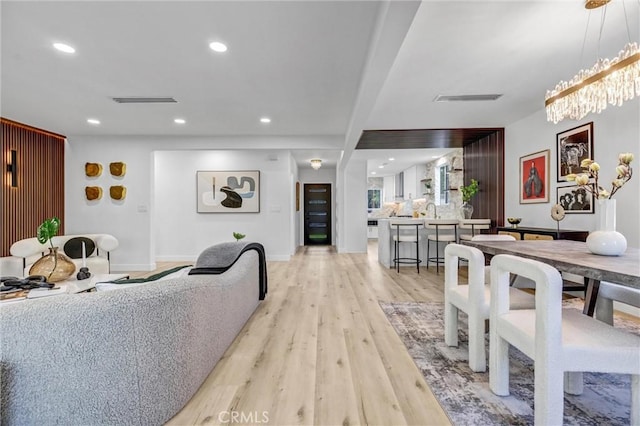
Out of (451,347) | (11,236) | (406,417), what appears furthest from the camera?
(11,236)

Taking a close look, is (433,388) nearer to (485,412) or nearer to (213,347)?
(485,412)

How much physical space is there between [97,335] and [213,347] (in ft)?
2.90

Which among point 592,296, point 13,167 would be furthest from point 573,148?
point 13,167

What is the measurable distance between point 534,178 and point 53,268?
591 cm

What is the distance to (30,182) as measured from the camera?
539 centimetres

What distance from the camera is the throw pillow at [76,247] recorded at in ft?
15.9

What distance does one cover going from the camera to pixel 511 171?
514 cm

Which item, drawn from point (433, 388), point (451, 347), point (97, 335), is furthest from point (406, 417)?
point (97, 335)

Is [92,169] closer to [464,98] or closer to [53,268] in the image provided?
[53,268]

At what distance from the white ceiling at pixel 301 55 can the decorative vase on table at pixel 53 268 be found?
1.91 metres

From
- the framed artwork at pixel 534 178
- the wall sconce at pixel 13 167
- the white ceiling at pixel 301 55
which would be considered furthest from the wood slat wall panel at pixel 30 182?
the framed artwork at pixel 534 178

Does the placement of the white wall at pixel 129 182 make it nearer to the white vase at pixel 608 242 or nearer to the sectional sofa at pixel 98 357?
the white vase at pixel 608 242

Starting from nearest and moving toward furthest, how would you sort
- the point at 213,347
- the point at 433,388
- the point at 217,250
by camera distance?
the point at 433,388 < the point at 213,347 < the point at 217,250

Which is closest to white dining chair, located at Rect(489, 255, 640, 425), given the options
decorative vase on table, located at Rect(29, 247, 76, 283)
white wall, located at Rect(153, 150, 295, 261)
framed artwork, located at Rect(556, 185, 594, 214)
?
framed artwork, located at Rect(556, 185, 594, 214)
